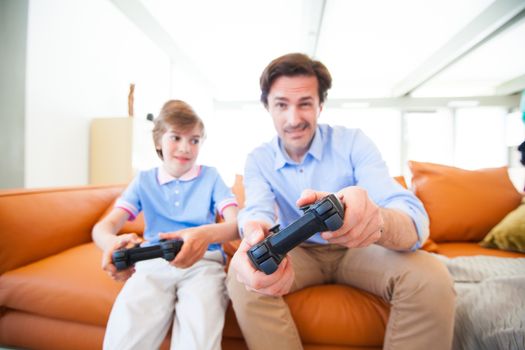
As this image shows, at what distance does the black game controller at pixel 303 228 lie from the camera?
36 cm

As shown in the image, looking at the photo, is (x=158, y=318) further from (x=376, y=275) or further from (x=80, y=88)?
(x=80, y=88)

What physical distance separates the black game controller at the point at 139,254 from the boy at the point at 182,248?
0.12 feet

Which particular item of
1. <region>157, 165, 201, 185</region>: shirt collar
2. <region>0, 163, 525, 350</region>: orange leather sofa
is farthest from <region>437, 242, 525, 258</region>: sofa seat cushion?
<region>157, 165, 201, 185</region>: shirt collar

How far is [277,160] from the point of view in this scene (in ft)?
3.03

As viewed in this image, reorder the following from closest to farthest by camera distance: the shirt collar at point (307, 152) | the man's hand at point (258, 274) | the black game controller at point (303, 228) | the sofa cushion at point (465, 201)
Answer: the black game controller at point (303, 228) → the man's hand at point (258, 274) → the shirt collar at point (307, 152) → the sofa cushion at point (465, 201)

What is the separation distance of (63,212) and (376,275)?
3.95 feet

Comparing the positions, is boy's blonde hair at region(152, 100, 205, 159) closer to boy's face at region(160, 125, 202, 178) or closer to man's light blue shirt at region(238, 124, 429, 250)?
boy's face at region(160, 125, 202, 178)

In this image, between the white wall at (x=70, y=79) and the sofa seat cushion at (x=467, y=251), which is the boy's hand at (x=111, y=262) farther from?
the white wall at (x=70, y=79)

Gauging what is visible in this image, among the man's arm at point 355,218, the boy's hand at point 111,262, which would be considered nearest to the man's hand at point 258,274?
the man's arm at point 355,218

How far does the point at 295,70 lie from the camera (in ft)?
2.96

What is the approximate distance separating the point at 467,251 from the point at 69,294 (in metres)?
1.54

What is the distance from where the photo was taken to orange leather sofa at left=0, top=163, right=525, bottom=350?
0.70 m

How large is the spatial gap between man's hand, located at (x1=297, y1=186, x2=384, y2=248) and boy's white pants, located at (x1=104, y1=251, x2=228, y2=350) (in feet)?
1.41

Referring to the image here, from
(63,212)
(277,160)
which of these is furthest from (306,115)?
(63,212)
